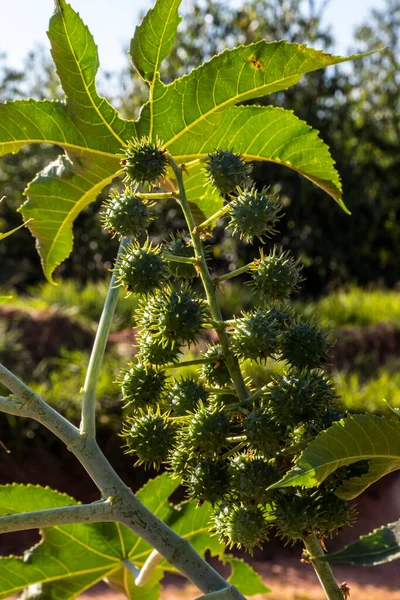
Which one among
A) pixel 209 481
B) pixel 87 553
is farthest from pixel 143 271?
pixel 87 553

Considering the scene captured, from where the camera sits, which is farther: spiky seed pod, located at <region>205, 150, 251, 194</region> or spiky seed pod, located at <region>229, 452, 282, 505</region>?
spiky seed pod, located at <region>205, 150, 251, 194</region>

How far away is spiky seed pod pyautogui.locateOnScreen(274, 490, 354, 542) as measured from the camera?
2.81 feet

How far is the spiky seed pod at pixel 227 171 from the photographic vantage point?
3.23 ft

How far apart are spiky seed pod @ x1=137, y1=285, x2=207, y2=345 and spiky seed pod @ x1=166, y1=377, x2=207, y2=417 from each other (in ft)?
0.18

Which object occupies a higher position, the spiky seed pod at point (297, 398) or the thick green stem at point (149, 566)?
the spiky seed pod at point (297, 398)

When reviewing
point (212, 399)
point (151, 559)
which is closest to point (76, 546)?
point (151, 559)

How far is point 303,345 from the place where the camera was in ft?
3.09

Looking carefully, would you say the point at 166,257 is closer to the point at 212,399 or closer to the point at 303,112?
the point at 212,399

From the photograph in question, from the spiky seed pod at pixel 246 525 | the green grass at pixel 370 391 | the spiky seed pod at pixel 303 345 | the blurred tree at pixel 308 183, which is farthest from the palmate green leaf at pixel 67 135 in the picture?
the blurred tree at pixel 308 183

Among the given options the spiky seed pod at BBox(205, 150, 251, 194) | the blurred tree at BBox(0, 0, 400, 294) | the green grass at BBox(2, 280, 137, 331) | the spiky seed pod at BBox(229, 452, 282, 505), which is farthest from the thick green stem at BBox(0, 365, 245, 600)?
the blurred tree at BBox(0, 0, 400, 294)

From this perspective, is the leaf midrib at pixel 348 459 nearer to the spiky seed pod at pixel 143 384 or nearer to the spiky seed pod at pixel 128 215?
the spiky seed pod at pixel 143 384

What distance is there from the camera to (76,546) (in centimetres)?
142

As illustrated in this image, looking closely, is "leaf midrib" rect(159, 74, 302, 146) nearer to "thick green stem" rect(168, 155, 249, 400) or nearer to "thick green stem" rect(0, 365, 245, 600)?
"thick green stem" rect(168, 155, 249, 400)

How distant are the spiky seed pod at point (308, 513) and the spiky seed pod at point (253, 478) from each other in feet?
0.08
